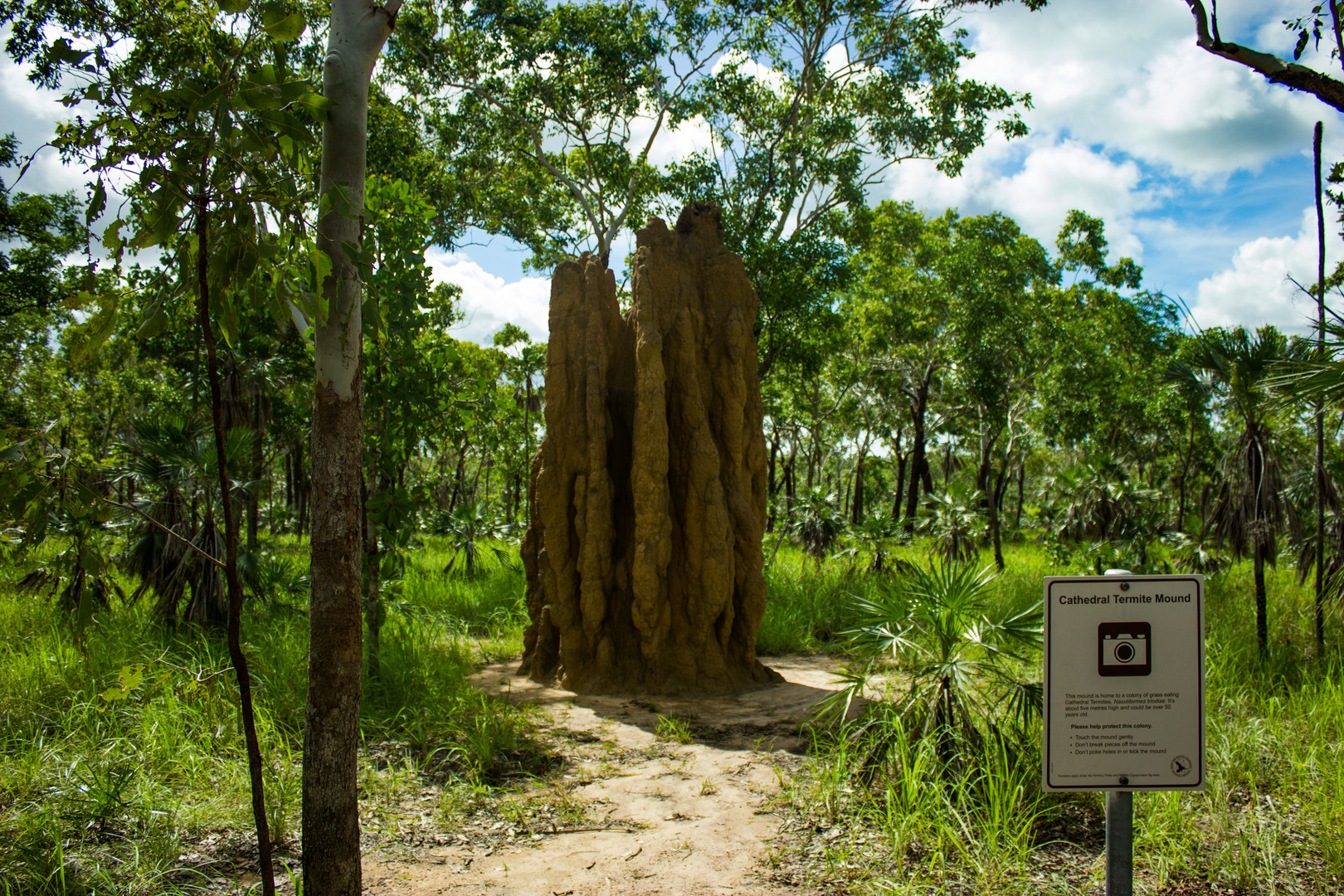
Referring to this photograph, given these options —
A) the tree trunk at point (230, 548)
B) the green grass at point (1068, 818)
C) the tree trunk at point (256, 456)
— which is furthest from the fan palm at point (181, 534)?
the green grass at point (1068, 818)

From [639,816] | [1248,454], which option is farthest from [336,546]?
[1248,454]

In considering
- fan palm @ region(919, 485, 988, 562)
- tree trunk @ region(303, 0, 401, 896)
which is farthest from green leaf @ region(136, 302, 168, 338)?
fan palm @ region(919, 485, 988, 562)

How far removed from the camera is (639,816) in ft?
16.3

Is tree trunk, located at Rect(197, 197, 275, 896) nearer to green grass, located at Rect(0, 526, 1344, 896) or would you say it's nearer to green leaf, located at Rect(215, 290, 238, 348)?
green leaf, located at Rect(215, 290, 238, 348)

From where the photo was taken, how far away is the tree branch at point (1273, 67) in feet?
17.3

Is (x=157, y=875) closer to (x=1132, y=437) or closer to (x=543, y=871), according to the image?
(x=543, y=871)

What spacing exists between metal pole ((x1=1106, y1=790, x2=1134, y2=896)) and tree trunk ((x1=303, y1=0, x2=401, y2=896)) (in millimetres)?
2289

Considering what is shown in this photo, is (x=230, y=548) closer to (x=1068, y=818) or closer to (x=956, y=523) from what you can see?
(x=1068, y=818)

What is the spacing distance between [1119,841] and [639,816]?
11.1 ft

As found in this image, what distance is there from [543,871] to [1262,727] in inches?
192

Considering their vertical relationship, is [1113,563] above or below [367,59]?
below

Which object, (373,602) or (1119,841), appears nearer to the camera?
(1119,841)

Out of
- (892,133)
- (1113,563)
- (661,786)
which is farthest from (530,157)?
(661,786)

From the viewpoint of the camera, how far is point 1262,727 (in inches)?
217
